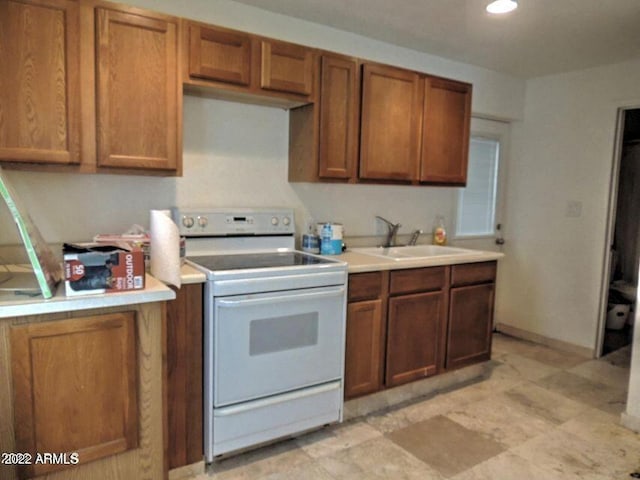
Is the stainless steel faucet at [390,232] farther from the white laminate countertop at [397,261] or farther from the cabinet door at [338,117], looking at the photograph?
the cabinet door at [338,117]

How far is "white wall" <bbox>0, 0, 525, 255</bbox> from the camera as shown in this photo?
2.21 meters

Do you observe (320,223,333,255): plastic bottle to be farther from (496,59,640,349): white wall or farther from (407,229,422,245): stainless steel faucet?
(496,59,640,349): white wall

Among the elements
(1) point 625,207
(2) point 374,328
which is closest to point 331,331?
(2) point 374,328

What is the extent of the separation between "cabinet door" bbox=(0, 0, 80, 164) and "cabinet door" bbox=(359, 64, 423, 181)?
5.12ft

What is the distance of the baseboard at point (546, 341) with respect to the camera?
3.71 meters

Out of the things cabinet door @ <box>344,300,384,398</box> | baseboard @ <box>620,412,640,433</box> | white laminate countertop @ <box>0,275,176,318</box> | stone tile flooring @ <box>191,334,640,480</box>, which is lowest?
stone tile flooring @ <box>191,334,640,480</box>

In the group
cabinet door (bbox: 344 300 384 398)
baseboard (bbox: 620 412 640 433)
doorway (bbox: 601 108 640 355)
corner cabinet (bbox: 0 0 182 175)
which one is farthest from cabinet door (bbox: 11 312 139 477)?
doorway (bbox: 601 108 640 355)

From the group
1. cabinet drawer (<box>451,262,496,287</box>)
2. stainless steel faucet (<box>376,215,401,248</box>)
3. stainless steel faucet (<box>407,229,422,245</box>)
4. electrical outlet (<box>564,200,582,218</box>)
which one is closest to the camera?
cabinet drawer (<box>451,262,496,287</box>)

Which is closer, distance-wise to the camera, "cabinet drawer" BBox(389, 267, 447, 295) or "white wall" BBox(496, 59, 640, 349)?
"cabinet drawer" BBox(389, 267, 447, 295)

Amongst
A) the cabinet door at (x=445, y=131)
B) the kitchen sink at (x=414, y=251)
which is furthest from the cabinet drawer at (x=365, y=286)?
the cabinet door at (x=445, y=131)

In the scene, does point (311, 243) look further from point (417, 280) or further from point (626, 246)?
point (626, 246)

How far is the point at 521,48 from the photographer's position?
125 inches

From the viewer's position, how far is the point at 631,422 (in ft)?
8.42

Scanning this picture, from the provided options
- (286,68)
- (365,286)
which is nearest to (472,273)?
(365,286)
